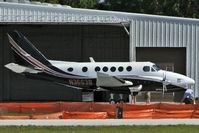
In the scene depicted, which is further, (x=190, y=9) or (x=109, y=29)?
(x=190, y=9)

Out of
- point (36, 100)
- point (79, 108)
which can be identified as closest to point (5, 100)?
point (36, 100)

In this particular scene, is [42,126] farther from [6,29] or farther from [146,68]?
[6,29]

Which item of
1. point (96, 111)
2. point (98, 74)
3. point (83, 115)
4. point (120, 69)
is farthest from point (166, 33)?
point (83, 115)

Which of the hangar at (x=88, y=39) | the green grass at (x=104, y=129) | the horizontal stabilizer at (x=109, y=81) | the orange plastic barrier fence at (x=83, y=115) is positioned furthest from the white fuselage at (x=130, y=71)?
the green grass at (x=104, y=129)

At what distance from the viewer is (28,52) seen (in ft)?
125

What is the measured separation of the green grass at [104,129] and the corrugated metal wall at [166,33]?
65.7 ft

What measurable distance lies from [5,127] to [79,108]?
6404 millimetres

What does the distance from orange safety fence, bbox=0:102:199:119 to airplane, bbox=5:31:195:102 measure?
9.46m

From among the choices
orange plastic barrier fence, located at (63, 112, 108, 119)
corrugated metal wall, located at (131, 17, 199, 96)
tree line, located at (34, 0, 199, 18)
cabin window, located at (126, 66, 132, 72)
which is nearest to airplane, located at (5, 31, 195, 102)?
cabin window, located at (126, 66, 132, 72)

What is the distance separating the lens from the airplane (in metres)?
35.5

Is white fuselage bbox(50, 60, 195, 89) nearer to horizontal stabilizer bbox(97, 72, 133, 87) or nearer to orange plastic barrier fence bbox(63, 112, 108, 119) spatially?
horizontal stabilizer bbox(97, 72, 133, 87)

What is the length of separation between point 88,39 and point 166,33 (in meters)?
6.15

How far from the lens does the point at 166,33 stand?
132ft

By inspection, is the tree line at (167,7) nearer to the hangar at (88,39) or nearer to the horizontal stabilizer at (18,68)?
the hangar at (88,39)
